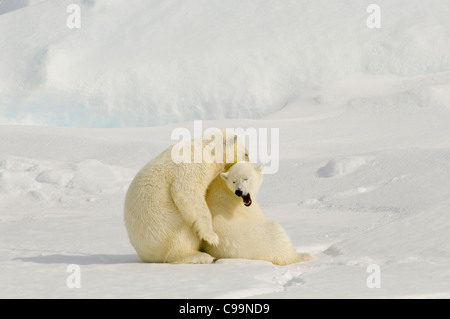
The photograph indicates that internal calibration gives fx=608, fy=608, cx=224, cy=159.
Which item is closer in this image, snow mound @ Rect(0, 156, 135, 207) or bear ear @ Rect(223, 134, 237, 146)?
bear ear @ Rect(223, 134, 237, 146)

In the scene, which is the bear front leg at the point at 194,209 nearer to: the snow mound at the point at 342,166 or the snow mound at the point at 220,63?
the snow mound at the point at 342,166

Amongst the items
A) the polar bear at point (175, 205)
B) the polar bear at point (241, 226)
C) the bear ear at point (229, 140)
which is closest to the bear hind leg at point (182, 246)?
the polar bear at point (175, 205)

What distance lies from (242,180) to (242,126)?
37.3 feet

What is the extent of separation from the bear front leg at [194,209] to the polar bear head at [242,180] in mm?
228

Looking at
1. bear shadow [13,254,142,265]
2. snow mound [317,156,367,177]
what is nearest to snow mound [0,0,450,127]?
snow mound [317,156,367,177]

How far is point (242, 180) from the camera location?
4.24 m

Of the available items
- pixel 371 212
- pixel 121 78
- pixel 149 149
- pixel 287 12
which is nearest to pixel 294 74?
pixel 287 12

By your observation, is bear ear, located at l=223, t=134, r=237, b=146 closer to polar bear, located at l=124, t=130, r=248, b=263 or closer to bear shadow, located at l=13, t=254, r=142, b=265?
polar bear, located at l=124, t=130, r=248, b=263

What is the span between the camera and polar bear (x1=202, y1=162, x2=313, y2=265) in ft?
14.1

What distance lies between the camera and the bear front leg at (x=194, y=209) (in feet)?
13.9

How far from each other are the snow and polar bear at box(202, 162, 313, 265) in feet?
0.57

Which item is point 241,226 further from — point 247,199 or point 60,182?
point 60,182

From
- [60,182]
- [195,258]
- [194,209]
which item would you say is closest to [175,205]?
[194,209]

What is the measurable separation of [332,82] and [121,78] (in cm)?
806
